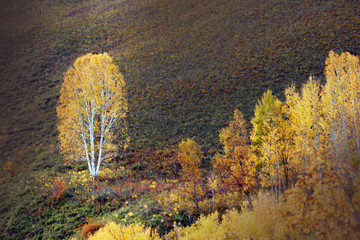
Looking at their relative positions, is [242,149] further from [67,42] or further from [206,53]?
[67,42]

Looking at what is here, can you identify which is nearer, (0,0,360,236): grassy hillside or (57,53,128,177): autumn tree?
(57,53,128,177): autumn tree

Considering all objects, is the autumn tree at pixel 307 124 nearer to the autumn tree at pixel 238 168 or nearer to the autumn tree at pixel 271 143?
the autumn tree at pixel 271 143

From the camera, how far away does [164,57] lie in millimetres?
41750

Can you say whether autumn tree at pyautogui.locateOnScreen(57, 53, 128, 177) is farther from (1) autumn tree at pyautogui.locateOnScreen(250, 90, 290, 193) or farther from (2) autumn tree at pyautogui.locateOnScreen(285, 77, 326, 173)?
(2) autumn tree at pyautogui.locateOnScreen(285, 77, 326, 173)

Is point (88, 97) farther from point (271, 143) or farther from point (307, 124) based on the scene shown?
point (307, 124)

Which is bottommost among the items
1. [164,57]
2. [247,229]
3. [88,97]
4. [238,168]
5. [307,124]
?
A: [247,229]

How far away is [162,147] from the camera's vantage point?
25141mm

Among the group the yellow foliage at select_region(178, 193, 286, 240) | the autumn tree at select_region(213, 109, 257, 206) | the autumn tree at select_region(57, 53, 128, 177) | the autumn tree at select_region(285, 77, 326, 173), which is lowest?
the yellow foliage at select_region(178, 193, 286, 240)

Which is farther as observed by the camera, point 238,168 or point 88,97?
point 238,168

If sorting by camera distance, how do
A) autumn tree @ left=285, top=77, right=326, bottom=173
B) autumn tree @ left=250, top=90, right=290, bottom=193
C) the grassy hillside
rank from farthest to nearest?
the grassy hillside → autumn tree @ left=285, top=77, right=326, bottom=173 → autumn tree @ left=250, top=90, right=290, bottom=193

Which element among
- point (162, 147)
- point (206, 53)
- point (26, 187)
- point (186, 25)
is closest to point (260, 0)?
point (186, 25)

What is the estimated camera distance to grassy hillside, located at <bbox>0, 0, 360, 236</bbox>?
27281mm

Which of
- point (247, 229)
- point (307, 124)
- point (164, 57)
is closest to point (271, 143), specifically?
point (307, 124)

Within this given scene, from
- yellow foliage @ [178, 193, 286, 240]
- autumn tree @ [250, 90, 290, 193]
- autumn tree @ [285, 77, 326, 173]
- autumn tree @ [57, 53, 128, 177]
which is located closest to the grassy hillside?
autumn tree @ [57, 53, 128, 177]
